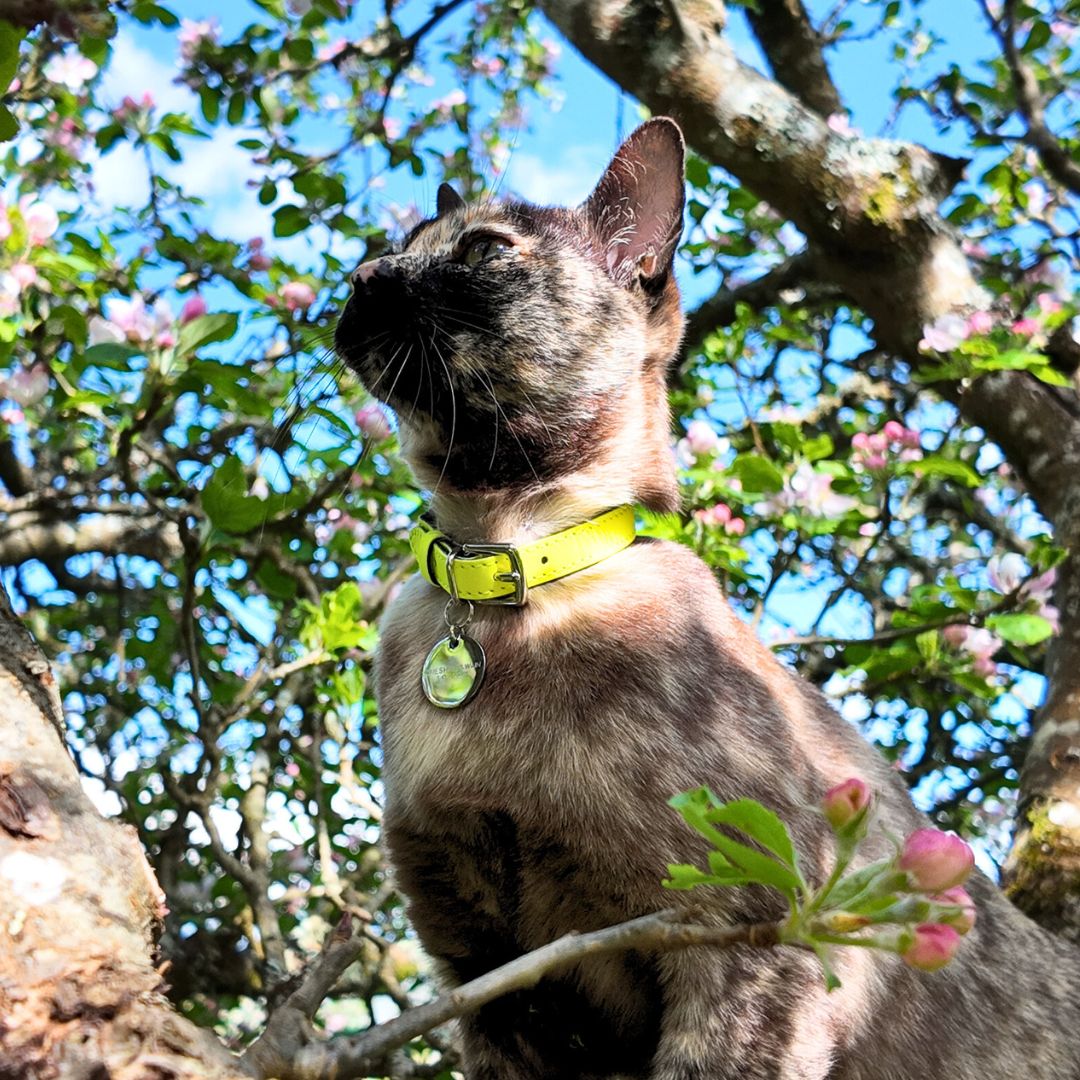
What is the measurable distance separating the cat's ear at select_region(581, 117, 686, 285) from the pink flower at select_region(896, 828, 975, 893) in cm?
177

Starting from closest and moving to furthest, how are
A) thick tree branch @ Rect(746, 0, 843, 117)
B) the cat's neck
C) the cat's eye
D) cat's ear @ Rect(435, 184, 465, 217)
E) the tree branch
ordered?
the tree branch < the cat's neck < the cat's eye < cat's ear @ Rect(435, 184, 465, 217) < thick tree branch @ Rect(746, 0, 843, 117)

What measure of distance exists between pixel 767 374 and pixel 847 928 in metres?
Result: 4.22

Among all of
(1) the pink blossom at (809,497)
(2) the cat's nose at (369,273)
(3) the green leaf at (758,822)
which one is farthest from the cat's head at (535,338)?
(3) the green leaf at (758,822)

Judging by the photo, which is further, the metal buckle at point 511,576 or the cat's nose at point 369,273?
the cat's nose at point 369,273

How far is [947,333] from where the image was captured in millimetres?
3279

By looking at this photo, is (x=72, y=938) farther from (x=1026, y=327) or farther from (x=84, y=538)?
(x=84, y=538)

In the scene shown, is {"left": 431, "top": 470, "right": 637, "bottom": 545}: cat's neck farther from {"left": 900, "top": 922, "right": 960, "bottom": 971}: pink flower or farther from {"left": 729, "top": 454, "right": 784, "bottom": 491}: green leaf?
{"left": 900, "top": 922, "right": 960, "bottom": 971}: pink flower

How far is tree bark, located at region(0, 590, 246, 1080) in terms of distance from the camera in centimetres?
94

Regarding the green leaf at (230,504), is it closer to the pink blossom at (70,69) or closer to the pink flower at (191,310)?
the pink flower at (191,310)

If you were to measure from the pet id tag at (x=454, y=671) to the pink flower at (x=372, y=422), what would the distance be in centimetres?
122

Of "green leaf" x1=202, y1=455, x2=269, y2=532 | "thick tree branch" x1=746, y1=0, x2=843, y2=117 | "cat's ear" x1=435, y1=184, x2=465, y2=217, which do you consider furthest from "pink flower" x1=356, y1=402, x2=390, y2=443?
"thick tree branch" x1=746, y1=0, x2=843, y2=117

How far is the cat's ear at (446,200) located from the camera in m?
2.89

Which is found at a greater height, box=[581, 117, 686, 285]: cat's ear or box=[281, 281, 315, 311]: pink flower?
box=[281, 281, 315, 311]: pink flower

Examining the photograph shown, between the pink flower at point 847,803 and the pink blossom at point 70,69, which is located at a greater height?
the pink blossom at point 70,69
